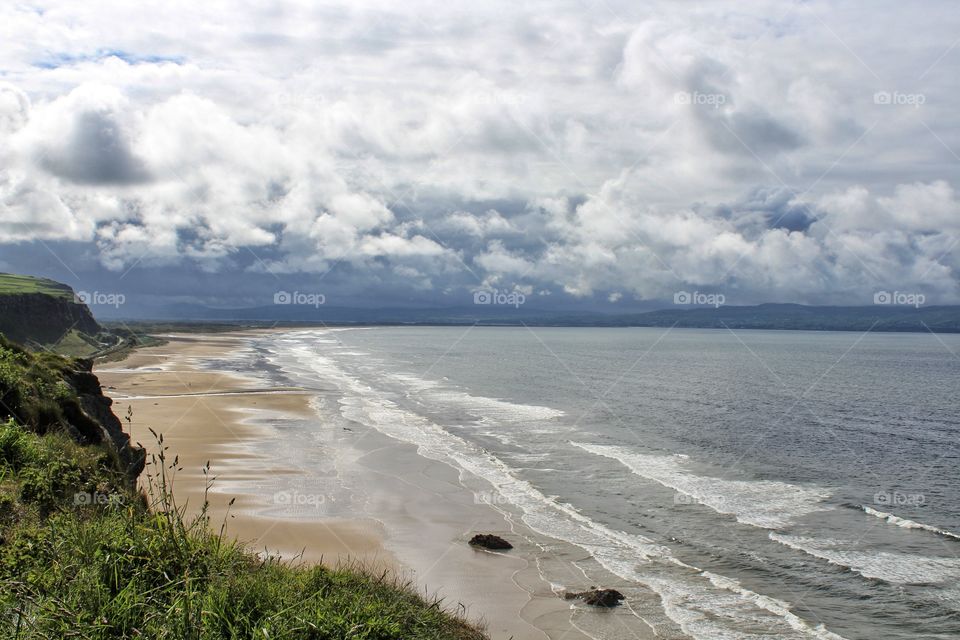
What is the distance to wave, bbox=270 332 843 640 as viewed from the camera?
1475cm

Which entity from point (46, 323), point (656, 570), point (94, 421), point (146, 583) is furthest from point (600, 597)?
point (46, 323)

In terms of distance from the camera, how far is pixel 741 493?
2639 cm

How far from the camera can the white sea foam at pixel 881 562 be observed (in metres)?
18.1

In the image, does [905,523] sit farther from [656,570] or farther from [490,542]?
[490,542]

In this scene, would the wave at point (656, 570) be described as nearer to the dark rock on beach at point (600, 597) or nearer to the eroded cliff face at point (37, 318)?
the dark rock on beach at point (600, 597)

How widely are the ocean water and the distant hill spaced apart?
33789 mm

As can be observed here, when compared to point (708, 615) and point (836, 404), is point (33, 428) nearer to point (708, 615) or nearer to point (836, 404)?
point (708, 615)

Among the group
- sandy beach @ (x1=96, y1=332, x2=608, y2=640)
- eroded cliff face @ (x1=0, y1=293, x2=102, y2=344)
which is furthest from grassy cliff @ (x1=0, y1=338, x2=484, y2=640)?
eroded cliff face @ (x1=0, y1=293, x2=102, y2=344)

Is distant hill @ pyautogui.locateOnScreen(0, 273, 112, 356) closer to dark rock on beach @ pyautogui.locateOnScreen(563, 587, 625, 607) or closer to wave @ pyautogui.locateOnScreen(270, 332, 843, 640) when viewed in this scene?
wave @ pyautogui.locateOnScreen(270, 332, 843, 640)

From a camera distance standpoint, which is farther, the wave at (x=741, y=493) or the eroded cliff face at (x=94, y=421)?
the wave at (x=741, y=493)

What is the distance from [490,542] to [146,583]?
13.1 meters

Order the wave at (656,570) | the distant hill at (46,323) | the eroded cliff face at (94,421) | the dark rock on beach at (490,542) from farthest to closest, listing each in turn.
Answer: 1. the distant hill at (46,323)
2. the dark rock on beach at (490,542)
3. the eroded cliff face at (94,421)
4. the wave at (656,570)

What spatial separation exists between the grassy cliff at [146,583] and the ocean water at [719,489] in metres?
8.29

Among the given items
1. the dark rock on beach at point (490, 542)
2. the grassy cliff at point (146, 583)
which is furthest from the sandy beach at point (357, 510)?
the grassy cliff at point (146, 583)
